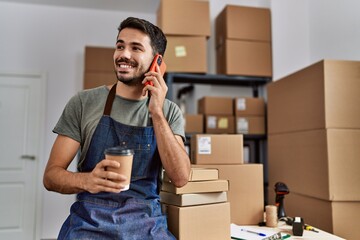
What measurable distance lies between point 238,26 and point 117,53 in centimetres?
164

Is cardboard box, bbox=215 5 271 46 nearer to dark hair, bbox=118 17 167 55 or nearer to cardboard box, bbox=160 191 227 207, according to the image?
dark hair, bbox=118 17 167 55

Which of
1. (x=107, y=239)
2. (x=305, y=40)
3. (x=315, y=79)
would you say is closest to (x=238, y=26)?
(x=305, y=40)

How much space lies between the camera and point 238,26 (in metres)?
2.54

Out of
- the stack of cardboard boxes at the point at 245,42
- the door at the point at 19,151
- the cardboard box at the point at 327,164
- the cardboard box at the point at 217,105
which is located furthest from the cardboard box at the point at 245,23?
the door at the point at 19,151

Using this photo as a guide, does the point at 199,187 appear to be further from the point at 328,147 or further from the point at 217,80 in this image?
the point at 217,80

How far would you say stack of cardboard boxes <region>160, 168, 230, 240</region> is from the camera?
115 cm

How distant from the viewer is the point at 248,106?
2521 mm

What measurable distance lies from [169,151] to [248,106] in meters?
1.56

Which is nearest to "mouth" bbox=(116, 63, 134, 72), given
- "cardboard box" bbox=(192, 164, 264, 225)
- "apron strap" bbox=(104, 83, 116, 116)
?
"apron strap" bbox=(104, 83, 116, 116)

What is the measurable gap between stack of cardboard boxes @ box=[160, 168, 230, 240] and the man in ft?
0.21

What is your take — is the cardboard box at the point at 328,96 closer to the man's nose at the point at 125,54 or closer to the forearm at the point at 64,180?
the man's nose at the point at 125,54

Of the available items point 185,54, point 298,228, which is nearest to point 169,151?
point 298,228

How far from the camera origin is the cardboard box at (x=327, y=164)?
5.01 feet

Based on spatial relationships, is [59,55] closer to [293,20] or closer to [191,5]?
[191,5]
